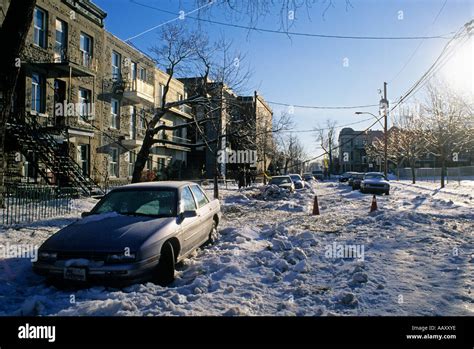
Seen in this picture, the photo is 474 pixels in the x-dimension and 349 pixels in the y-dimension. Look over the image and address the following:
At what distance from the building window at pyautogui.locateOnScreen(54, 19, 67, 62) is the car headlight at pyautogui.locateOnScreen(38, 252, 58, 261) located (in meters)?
16.2

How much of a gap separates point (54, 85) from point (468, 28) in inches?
737

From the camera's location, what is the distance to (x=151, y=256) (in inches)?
195

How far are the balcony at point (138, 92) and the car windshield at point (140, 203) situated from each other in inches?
783

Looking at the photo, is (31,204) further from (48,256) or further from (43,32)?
(43,32)

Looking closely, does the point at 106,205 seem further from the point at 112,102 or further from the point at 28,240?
the point at 112,102

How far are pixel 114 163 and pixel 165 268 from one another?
821 inches

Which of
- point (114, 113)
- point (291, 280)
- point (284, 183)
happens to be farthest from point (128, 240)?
point (114, 113)

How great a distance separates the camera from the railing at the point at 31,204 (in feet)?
29.6

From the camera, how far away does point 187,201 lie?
6797mm

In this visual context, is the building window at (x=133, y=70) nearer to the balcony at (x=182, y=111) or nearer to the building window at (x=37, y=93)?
the balcony at (x=182, y=111)

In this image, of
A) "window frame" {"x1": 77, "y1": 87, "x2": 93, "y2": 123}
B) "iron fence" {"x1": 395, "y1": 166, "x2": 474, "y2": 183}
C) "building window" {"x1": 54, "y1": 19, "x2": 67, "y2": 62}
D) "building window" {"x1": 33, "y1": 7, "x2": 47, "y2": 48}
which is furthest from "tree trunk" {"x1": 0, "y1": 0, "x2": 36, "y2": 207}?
"iron fence" {"x1": 395, "y1": 166, "x2": 474, "y2": 183}

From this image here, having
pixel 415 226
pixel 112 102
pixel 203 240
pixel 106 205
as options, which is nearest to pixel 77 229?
pixel 106 205

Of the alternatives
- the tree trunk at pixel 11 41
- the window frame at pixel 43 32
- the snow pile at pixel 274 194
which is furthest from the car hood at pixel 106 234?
the window frame at pixel 43 32

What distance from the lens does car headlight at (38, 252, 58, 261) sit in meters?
4.92
